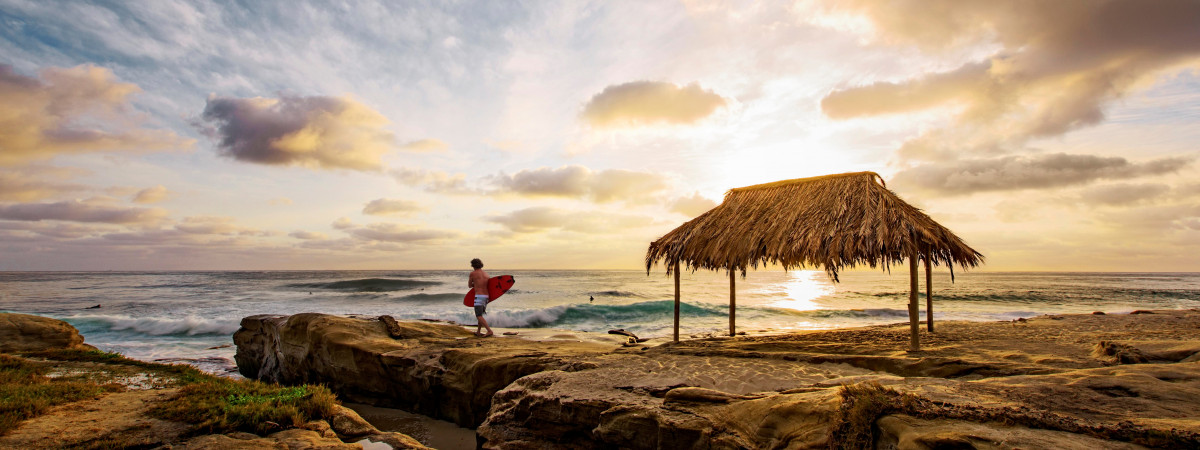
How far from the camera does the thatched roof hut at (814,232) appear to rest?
7238 millimetres

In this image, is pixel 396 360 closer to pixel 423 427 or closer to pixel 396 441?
pixel 423 427

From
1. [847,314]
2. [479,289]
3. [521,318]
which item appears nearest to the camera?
[479,289]

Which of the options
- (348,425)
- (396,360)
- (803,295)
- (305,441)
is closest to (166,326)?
(396,360)

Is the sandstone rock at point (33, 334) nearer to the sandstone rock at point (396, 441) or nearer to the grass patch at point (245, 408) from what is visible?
the grass patch at point (245, 408)

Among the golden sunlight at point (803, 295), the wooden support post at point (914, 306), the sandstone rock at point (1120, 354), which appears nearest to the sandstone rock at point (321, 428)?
the wooden support post at point (914, 306)

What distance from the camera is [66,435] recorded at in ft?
14.0

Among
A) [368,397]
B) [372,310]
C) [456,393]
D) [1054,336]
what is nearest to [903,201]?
[1054,336]

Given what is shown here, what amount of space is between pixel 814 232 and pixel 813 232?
0.05 feet

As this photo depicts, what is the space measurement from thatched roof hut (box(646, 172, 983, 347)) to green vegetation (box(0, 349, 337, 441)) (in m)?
6.64

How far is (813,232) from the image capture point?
7.84 m

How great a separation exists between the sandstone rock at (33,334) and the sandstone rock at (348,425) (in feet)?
31.0

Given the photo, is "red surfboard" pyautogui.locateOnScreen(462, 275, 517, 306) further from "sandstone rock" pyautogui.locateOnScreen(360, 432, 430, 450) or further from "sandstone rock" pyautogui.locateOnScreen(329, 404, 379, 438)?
"sandstone rock" pyautogui.locateOnScreen(360, 432, 430, 450)

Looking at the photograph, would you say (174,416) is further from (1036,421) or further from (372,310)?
(372,310)

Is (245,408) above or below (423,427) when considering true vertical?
above
